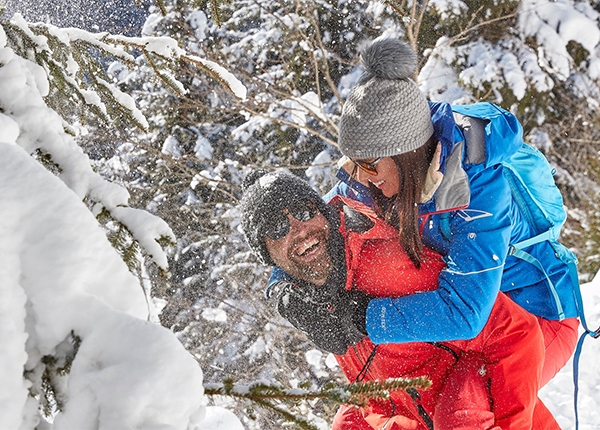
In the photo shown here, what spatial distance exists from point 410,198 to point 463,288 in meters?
0.40

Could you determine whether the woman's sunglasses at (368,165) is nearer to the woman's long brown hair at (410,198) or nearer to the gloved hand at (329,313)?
the woman's long brown hair at (410,198)

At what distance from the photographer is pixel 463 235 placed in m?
2.00

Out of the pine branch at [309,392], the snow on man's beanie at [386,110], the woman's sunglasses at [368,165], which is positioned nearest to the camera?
the pine branch at [309,392]

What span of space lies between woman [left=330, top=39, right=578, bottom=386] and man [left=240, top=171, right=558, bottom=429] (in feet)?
0.38

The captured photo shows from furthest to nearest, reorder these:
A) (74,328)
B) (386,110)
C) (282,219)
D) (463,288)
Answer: (282,219)
(386,110)
(463,288)
(74,328)

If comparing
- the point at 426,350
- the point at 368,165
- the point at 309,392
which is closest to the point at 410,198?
the point at 368,165

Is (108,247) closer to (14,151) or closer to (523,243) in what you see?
(14,151)

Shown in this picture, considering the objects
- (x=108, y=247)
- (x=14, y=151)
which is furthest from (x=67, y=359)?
(x=14, y=151)

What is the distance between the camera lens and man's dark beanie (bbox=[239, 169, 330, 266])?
2203mm

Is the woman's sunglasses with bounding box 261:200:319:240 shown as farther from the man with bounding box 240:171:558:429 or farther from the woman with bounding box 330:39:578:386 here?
the woman with bounding box 330:39:578:386

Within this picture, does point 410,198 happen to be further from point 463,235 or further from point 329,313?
point 329,313

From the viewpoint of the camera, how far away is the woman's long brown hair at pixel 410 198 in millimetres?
2057

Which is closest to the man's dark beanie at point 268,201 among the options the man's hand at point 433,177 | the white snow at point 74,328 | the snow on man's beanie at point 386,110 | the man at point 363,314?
the man at point 363,314

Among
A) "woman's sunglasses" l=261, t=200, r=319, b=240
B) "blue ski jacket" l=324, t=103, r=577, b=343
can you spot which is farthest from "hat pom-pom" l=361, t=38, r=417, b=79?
"woman's sunglasses" l=261, t=200, r=319, b=240
